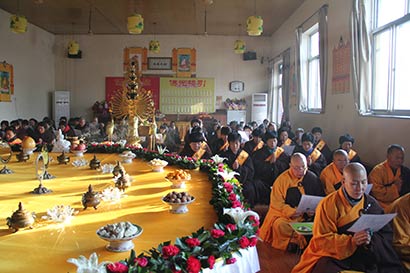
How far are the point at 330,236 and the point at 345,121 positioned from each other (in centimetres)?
382

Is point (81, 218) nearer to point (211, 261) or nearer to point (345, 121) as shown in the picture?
point (211, 261)

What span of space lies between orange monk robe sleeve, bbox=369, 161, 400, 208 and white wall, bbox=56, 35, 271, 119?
8.92m

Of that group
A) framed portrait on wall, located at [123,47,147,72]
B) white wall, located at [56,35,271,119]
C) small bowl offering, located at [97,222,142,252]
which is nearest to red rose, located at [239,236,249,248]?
small bowl offering, located at [97,222,142,252]

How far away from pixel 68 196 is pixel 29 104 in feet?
29.4

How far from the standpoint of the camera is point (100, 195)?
8.65 ft

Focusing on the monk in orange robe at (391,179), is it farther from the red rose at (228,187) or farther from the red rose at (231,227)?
the red rose at (231,227)

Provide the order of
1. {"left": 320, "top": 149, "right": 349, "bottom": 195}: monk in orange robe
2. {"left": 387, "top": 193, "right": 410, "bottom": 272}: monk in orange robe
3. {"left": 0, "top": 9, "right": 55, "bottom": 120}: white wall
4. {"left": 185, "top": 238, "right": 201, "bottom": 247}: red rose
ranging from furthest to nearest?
{"left": 0, "top": 9, "right": 55, "bottom": 120}: white wall < {"left": 320, "top": 149, "right": 349, "bottom": 195}: monk in orange robe < {"left": 387, "top": 193, "right": 410, "bottom": 272}: monk in orange robe < {"left": 185, "top": 238, "right": 201, "bottom": 247}: red rose

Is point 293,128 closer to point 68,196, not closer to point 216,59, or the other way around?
point 216,59

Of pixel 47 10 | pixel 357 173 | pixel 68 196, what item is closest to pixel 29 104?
→ pixel 47 10

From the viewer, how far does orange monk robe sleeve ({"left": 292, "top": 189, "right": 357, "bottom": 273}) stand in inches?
99.1

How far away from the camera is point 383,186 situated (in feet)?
12.7

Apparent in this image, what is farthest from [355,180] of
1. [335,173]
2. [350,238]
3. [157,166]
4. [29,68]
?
[29,68]

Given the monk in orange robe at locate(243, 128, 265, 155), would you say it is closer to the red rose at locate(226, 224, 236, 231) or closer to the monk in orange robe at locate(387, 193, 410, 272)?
the monk in orange robe at locate(387, 193, 410, 272)

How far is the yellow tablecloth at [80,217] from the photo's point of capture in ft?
5.79
